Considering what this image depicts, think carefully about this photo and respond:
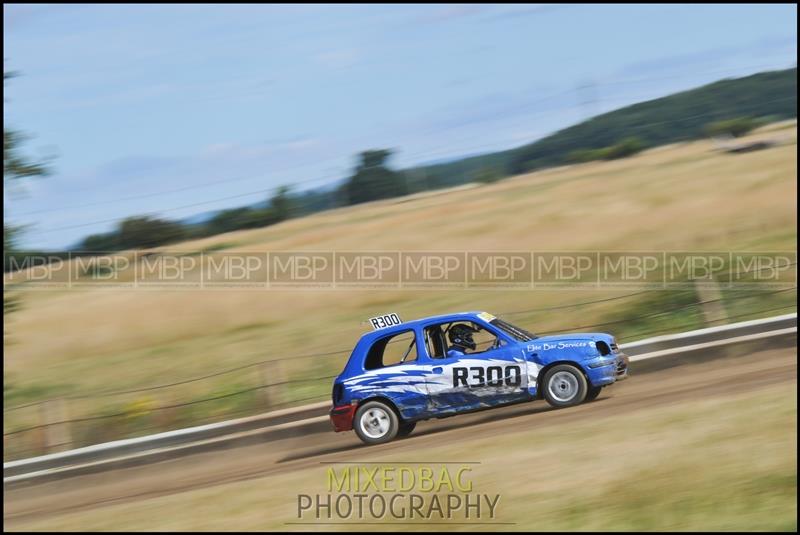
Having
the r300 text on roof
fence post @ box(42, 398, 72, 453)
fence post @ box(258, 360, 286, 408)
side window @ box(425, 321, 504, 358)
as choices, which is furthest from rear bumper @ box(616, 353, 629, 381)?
fence post @ box(42, 398, 72, 453)

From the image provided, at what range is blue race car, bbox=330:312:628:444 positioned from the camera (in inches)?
435

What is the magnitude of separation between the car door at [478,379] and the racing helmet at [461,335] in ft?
0.71

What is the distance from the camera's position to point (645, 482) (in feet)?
26.5

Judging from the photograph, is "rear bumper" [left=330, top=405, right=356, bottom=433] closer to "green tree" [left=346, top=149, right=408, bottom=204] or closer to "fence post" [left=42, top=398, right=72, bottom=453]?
"fence post" [left=42, top=398, right=72, bottom=453]

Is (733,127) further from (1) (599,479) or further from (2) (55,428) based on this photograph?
(1) (599,479)

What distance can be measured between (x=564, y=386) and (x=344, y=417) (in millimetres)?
2622

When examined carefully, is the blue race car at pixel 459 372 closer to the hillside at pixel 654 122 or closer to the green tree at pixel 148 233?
the green tree at pixel 148 233

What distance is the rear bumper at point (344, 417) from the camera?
11.4 m

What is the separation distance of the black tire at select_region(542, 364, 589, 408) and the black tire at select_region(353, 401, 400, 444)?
1837 millimetres

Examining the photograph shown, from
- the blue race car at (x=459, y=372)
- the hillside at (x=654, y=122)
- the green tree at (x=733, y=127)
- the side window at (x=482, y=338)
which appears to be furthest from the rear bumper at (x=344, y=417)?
the green tree at (x=733, y=127)

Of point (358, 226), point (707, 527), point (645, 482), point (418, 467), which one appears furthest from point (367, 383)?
point (358, 226)

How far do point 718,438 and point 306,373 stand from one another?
8696 millimetres

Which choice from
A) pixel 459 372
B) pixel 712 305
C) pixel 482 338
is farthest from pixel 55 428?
pixel 712 305

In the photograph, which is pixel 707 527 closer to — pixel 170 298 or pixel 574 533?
pixel 574 533
